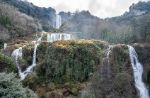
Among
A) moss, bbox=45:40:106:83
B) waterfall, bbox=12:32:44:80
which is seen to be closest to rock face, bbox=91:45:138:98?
moss, bbox=45:40:106:83

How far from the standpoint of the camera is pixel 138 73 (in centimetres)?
3881

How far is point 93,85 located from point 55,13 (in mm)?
62127

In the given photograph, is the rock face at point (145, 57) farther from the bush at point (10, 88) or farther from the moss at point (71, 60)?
the bush at point (10, 88)

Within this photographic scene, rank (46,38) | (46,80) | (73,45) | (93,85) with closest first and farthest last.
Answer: (93,85) < (46,80) < (73,45) < (46,38)

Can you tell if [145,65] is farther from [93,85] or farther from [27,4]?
[27,4]

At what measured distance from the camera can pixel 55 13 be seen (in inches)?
3691

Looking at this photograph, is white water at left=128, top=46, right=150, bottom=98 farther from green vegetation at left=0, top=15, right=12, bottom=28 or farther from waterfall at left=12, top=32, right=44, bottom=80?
green vegetation at left=0, top=15, right=12, bottom=28

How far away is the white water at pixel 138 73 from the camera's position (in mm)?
36812

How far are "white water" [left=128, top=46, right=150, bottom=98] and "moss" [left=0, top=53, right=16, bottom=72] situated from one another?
44.1ft

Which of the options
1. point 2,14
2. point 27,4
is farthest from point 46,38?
point 27,4

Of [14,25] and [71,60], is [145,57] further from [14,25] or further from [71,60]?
[14,25]

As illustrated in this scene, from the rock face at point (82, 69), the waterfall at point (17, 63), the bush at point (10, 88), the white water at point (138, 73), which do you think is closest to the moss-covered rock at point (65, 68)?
the rock face at point (82, 69)

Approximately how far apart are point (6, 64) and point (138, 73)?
577 inches

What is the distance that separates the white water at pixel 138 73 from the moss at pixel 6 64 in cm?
1345
